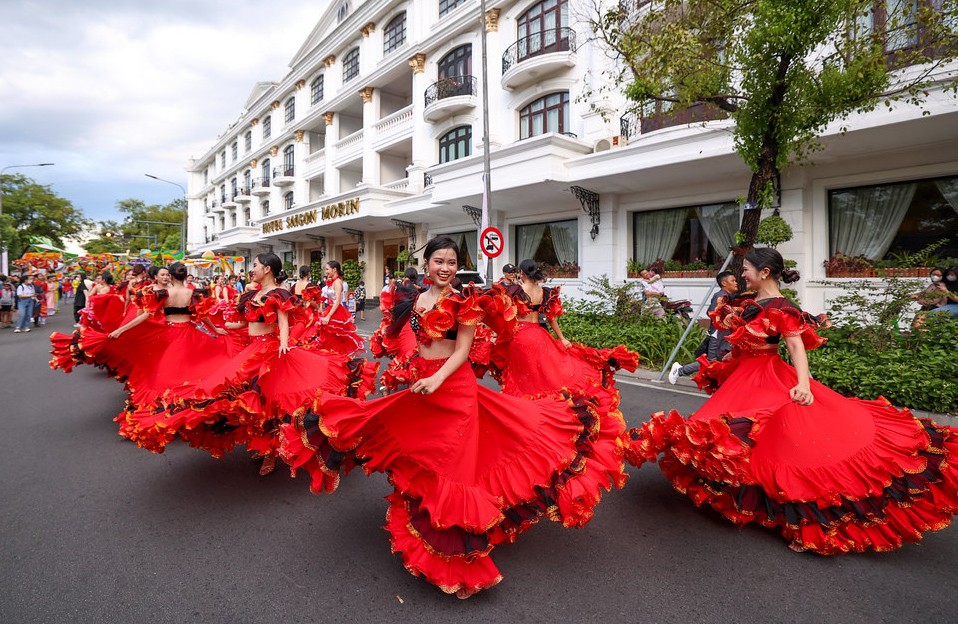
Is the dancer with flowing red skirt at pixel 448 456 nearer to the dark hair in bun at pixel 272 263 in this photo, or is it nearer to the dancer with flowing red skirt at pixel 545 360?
the dancer with flowing red skirt at pixel 545 360

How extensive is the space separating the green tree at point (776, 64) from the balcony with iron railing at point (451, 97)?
10.9 metres

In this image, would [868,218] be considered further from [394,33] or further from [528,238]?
[394,33]

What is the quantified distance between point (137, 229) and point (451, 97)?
2581 inches

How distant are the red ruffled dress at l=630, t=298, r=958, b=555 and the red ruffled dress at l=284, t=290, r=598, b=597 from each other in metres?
0.89

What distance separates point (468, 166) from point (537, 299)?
A: 11480mm

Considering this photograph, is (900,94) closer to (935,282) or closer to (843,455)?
(935,282)

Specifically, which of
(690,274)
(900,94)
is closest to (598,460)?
(900,94)

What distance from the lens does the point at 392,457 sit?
2.67 metres

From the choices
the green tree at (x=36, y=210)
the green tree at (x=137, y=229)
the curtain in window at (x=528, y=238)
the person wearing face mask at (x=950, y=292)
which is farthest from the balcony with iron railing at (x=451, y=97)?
the green tree at (x=137, y=229)

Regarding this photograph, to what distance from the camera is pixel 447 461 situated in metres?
2.66

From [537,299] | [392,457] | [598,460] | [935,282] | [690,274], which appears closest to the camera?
[392,457]

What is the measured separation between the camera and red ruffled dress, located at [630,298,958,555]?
288cm

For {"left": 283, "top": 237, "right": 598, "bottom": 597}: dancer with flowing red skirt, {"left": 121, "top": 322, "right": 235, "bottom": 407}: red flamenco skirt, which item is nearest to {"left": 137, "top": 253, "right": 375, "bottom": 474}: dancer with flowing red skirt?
{"left": 121, "top": 322, "right": 235, "bottom": 407}: red flamenco skirt

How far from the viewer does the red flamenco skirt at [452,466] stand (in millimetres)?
2551
